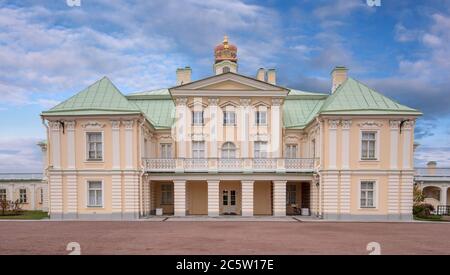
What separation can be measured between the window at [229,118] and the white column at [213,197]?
475cm

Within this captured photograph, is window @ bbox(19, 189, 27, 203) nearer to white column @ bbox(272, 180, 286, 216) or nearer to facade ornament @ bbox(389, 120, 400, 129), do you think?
white column @ bbox(272, 180, 286, 216)

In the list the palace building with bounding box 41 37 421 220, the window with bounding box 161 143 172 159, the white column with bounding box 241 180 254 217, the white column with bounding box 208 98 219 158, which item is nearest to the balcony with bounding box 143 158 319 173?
the palace building with bounding box 41 37 421 220

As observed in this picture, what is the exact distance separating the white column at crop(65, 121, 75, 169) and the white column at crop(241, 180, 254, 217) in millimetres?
11743

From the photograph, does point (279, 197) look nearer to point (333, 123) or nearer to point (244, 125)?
point (244, 125)

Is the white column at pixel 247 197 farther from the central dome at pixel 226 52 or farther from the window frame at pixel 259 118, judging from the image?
the central dome at pixel 226 52

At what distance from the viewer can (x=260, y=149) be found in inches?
1068

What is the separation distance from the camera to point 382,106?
23875 mm

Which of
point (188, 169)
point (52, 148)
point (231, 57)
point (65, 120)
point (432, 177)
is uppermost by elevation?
point (231, 57)

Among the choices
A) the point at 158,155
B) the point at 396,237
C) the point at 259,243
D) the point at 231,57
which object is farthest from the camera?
the point at 231,57

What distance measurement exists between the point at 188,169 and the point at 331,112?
10.6m
